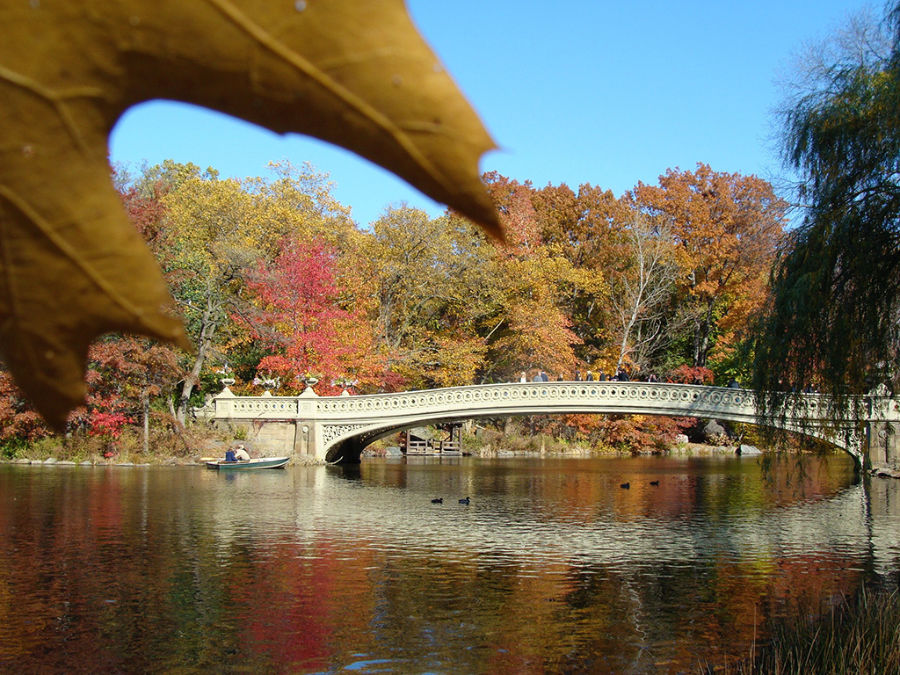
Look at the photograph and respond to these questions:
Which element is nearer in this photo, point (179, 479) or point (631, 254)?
point (179, 479)

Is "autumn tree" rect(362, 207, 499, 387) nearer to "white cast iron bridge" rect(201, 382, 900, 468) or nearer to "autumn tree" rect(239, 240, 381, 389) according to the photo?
"autumn tree" rect(239, 240, 381, 389)

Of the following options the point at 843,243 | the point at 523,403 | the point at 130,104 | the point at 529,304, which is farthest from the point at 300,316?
the point at 130,104

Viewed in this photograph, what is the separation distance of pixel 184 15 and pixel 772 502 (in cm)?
2165

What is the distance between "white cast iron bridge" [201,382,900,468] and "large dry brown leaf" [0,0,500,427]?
93.9 feet

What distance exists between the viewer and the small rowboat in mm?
26500

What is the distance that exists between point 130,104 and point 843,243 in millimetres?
12634

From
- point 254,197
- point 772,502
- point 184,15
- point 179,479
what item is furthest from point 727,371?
point 184,15

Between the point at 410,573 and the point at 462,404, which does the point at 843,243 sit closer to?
the point at 410,573

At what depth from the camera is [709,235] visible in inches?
1516

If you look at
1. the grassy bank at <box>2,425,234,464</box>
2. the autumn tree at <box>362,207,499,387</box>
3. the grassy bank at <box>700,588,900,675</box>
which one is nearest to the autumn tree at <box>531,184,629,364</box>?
the autumn tree at <box>362,207,499,387</box>

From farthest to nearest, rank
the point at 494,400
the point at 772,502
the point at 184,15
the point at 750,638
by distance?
the point at 494,400 → the point at 772,502 → the point at 750,638 → the point at 184,15

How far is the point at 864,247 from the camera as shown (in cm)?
1155

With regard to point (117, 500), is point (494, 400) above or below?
above

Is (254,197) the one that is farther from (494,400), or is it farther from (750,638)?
(750,638)
